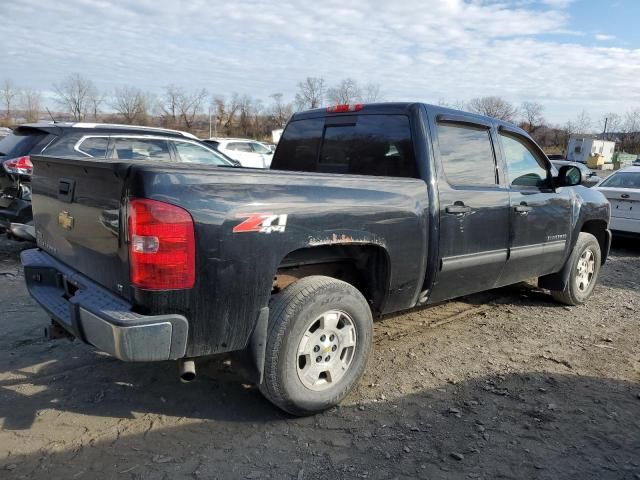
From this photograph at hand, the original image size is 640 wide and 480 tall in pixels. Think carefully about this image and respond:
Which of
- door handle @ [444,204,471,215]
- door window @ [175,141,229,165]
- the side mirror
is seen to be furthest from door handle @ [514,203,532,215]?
door window @ [175,141,229,165]

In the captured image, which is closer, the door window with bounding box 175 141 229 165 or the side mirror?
the side mirror

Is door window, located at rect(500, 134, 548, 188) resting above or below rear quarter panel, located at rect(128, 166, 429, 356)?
above

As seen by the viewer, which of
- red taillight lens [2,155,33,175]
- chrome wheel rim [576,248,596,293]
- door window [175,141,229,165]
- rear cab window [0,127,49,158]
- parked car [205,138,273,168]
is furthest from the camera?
parked car [205,138,273,168]

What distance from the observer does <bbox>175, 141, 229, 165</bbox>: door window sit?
25.6 feet

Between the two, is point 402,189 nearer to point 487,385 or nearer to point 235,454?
point 487,385

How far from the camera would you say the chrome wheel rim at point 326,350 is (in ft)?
10.4

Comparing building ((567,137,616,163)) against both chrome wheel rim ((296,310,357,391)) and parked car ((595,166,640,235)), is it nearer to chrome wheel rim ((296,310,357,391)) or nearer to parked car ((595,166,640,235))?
parked car ((595,166,640,235))

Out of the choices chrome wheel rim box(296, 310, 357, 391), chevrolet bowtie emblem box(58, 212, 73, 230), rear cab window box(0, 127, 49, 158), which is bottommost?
chrome wheel rim box(296, 310, 357, 391)

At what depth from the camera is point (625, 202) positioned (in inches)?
357

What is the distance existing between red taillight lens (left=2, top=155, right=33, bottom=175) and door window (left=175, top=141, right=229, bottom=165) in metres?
2.02

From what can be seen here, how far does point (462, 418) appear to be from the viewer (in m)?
3.27

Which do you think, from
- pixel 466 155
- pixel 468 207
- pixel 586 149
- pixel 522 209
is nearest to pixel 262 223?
pixel 468 207

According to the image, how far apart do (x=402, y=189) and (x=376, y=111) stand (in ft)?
3.03

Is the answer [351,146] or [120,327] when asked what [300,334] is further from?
[351,146]
